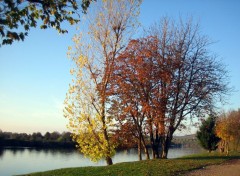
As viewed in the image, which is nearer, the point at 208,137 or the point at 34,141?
the point at 208,137

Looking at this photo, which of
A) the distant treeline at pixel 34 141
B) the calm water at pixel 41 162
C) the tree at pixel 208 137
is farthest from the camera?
the distant treeline at pixel 34 141

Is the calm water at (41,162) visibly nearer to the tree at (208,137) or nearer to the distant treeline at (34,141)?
the tree at (208,137)

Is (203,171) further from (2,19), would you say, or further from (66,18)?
(2,19)

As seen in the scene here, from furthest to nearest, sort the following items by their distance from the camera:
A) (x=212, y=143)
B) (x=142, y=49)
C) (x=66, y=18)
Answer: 1. (x=212, y=143)
2. (x=142, y=49)
3. (x=66, y=18)

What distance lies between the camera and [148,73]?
21.3m

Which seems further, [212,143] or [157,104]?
[212,143]

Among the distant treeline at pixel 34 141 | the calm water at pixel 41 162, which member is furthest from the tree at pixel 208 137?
the distant treeline at pixel 34 141

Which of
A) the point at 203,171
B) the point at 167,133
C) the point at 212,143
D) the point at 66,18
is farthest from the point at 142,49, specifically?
the point at 212,143

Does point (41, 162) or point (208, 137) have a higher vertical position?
point (208, 137)

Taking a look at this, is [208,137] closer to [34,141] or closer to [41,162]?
[41,162]

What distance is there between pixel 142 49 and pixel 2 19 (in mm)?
15832

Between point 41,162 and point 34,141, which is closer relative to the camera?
point 41,162

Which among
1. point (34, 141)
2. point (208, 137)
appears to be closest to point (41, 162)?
point (208, 137)

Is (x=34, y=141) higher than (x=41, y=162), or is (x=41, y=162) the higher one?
(x=34, y=141)
